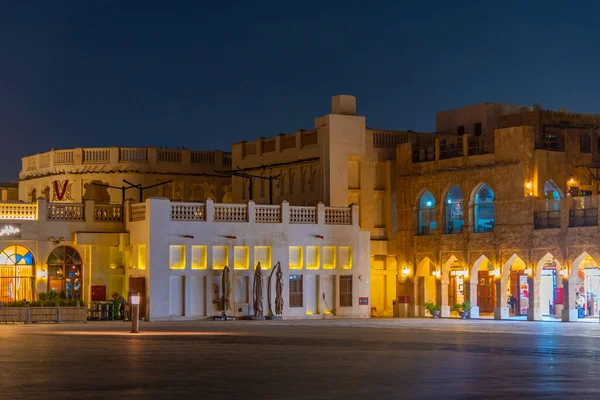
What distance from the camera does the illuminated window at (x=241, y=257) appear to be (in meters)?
59.2

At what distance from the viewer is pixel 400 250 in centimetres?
6725

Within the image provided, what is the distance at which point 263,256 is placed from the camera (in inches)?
2360

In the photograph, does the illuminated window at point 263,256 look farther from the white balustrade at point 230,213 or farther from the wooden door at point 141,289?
the wooden door at point 141,289

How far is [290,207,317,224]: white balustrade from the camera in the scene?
200 feet

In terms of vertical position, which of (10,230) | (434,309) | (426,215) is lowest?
(434,309)

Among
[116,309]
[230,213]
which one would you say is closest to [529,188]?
[230,213]

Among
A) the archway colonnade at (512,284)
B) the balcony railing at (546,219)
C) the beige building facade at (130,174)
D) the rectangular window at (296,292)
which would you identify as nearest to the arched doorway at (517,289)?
the archway colonnade at (512,284)

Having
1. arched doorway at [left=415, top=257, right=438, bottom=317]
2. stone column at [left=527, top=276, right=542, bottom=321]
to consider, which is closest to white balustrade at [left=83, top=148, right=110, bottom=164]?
arched doorway at [left=415, top=257, right=438, bottom=317]

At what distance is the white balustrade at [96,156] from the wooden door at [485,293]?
2422 cm

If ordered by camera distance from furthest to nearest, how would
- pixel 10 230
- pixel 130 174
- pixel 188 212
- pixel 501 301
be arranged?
1. pixel 130 174
2. pixel 501 301
3. pixel 188 212
4. pixel 10 230

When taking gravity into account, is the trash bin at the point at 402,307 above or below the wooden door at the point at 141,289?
below

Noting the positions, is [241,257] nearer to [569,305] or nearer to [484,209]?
[484,209]

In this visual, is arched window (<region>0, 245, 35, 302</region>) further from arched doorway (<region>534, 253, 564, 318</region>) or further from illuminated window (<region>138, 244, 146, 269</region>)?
arched doorway (<region>534, 253, 564, 318</region>)

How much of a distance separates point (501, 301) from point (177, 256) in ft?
54.0
